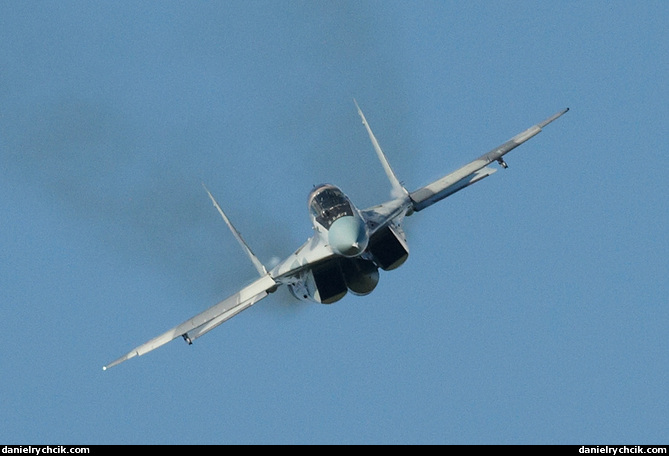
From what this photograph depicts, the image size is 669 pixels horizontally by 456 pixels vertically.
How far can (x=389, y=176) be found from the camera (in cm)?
4984

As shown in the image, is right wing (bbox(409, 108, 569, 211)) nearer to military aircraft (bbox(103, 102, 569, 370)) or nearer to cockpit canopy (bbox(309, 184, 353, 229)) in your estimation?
military aircraft (bbox(103, 102, 569, 370))

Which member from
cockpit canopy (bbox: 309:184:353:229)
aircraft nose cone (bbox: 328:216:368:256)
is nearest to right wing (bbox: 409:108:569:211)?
cockpit canopy (bbox: 309:184:353:229)

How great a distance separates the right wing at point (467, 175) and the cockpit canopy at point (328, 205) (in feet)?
10.9

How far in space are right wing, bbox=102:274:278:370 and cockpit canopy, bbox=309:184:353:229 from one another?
105 inches

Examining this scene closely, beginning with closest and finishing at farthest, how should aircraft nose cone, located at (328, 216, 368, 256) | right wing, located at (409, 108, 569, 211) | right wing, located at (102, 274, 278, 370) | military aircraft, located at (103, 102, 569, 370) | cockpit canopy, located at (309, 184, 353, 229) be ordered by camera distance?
aircraft nose cone, located at (328, 216, 368, 256), cockpit canopy, located at (309, 184, 353, 229), military aircraft, located at (103, 102, 569, 370), right wing, located at (102, 274, 278, 370), right wing, located at (409, 108, 569, 211)

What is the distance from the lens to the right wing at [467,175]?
1907 inches

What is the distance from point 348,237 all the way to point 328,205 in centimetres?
227

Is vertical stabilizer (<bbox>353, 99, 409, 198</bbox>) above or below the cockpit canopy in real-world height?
above

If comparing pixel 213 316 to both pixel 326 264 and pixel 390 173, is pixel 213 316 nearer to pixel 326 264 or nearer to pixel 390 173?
pixel 326 264

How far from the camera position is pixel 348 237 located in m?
43.5

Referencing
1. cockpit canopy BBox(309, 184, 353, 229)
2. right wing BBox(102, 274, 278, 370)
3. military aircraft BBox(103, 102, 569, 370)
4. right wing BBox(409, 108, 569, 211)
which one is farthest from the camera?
right wing BBox(409, 108, 569, 211)

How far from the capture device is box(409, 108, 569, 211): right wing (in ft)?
159

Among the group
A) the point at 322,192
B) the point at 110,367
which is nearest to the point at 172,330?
the point at 110,367
